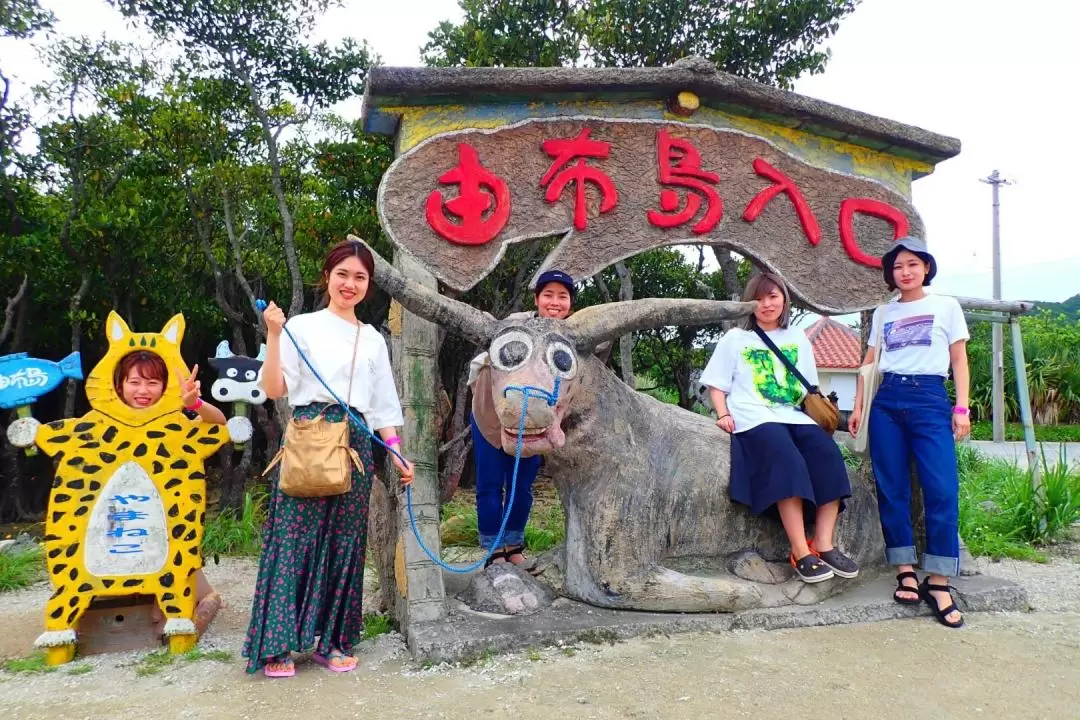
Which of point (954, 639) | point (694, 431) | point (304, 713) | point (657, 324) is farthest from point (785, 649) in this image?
point (304, 713)

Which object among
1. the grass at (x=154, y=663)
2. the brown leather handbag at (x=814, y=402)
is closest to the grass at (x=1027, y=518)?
the brown leather handbag at (x=814, y=402)

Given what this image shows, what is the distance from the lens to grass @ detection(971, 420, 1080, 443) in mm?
16445

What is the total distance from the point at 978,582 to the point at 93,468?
4.38m

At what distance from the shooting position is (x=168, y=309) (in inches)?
301

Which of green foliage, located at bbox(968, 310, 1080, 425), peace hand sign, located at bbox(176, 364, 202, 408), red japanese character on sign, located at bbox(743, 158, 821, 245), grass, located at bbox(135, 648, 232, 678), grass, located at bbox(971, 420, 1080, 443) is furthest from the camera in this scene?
Answer: green foliage, located at bbox(968, 310, 1080, 425)

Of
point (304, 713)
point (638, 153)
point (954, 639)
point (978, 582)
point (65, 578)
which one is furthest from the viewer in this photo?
point (638, 153)

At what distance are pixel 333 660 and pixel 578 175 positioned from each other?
2701 millimetres

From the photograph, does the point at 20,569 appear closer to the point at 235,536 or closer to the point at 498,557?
the point at 235,536

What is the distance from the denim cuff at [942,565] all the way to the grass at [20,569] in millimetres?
5426

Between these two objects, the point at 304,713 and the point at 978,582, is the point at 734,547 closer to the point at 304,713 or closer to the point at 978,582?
the point at 978,582

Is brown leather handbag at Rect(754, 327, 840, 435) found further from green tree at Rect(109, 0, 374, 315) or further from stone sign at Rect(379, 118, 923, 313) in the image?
green tree at Rect(109, 0, 374, 315)

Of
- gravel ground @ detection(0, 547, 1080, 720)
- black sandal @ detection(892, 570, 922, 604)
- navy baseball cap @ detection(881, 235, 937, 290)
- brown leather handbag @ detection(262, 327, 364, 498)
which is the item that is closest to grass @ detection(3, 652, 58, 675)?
gravel ground @ detection(0, 547, 1080, 720)

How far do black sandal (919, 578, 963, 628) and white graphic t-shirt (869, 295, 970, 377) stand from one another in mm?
1037

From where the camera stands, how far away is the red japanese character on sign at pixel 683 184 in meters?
4.25
